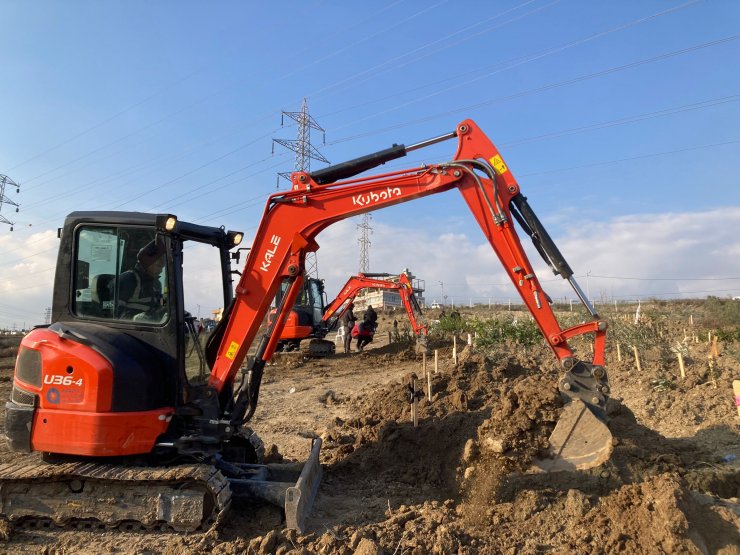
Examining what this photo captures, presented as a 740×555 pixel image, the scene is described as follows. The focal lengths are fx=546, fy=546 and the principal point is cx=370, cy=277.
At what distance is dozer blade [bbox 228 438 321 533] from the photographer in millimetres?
4688

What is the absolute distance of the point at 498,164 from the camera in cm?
530

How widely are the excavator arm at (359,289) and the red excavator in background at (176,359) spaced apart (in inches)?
560

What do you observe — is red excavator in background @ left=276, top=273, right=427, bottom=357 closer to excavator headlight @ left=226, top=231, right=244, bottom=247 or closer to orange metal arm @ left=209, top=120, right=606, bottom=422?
excavator headlight @ left=226, top=231, right=244, bottom=247

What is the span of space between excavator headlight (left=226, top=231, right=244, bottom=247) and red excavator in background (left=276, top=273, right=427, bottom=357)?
1351cm

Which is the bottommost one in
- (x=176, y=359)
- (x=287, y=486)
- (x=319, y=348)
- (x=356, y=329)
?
(x=287, y=486)

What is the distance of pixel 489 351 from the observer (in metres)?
15.7

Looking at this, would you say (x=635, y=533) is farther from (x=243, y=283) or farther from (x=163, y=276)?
(x=163, y=276)

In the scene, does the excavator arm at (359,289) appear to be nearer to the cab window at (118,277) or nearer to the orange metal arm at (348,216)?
the orange metal arm at (348,216)

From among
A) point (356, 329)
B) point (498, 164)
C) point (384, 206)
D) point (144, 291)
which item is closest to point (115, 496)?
point (144, 291)

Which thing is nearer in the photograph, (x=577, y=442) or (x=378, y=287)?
(x=577, y=442)

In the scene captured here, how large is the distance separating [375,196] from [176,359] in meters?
2.46

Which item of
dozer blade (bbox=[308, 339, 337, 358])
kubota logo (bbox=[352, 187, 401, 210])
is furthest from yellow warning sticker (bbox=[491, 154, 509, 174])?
dozer blade (bbox=[308, 339, 337, 358])

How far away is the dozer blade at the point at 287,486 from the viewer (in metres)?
4.69

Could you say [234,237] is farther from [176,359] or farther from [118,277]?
[176,359]
